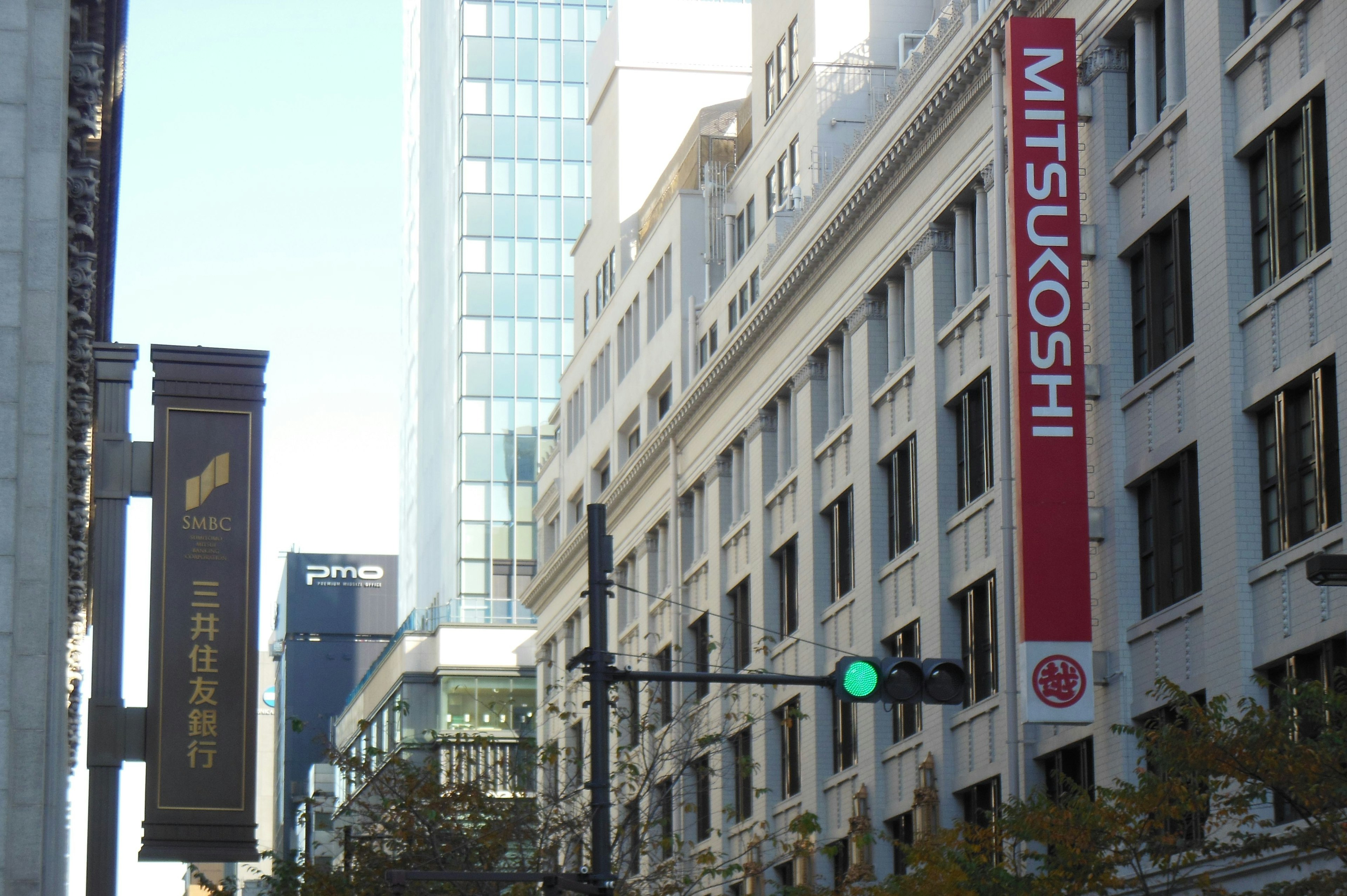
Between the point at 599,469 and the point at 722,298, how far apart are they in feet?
49.7

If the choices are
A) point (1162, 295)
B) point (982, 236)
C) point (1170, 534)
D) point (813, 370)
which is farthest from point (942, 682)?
point (813, 370)

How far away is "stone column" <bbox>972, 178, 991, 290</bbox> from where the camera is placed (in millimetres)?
38875

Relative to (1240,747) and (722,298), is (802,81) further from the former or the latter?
(1240,747)

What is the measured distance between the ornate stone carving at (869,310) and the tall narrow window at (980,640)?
25.1 ft

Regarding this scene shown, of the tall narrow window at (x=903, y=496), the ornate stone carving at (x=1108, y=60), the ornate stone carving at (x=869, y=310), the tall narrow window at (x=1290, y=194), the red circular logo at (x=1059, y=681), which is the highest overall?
the ornate stone carving at (x=1108, y=60)

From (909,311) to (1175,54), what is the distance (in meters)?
11.6

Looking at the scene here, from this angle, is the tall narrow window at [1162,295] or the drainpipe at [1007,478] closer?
the tall narrow window at [1162,295]

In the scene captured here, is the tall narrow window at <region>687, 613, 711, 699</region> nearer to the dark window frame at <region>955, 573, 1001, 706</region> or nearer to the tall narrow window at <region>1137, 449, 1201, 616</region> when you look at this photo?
the dark window frame at <region>955, 573, 1001, 706</region>

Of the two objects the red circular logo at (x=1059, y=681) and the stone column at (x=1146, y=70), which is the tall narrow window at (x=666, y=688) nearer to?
the red circular logo at (x=1059, y=681)

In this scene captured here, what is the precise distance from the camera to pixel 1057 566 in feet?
107

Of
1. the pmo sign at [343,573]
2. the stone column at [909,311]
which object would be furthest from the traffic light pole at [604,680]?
the pmo sign at [343,573]

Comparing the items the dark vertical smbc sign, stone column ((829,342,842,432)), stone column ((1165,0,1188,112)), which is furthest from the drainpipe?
the dark vertical smbc sign

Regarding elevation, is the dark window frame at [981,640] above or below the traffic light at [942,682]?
above

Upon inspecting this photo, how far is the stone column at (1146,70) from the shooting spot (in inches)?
1321
